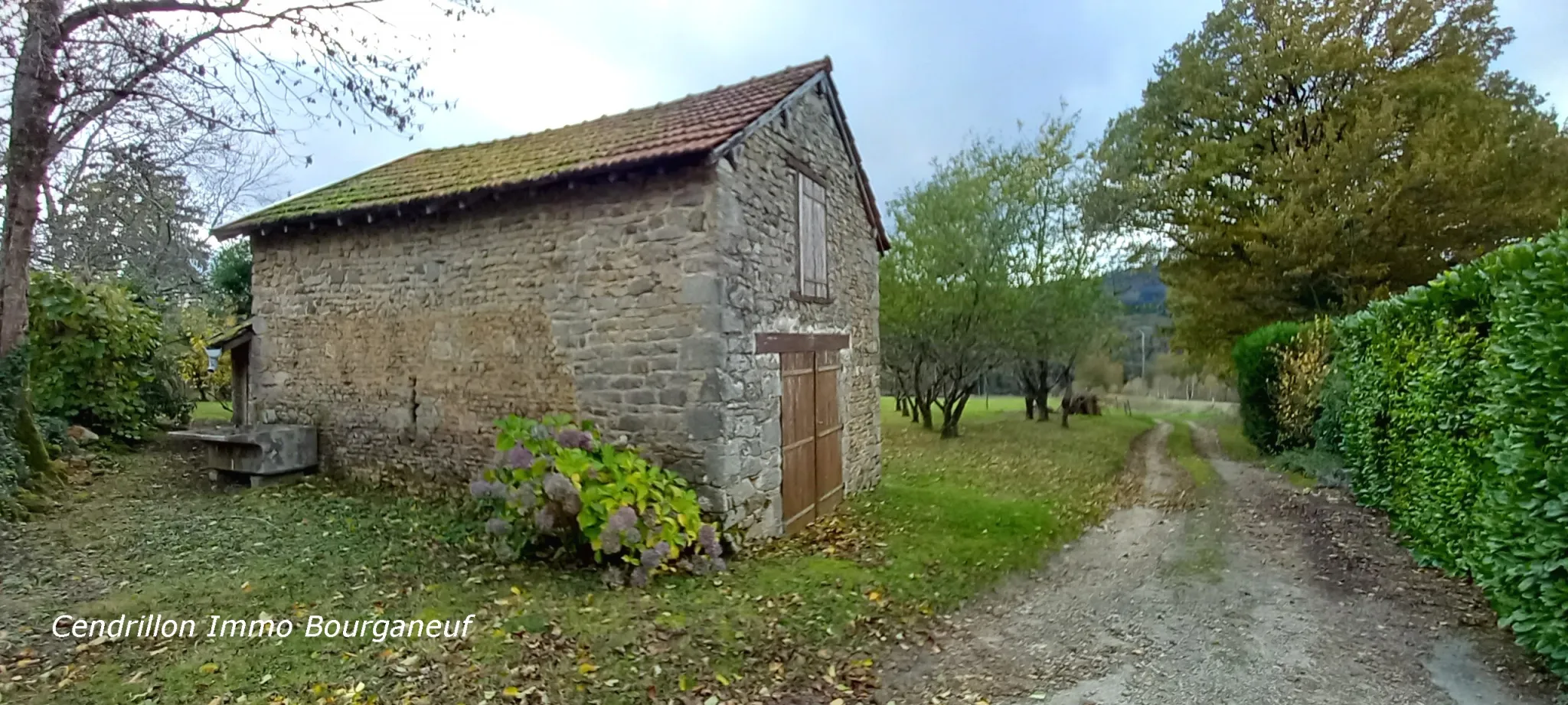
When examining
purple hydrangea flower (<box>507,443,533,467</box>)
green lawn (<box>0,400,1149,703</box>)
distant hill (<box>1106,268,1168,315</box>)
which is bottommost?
green lawn (<box>0,400,1149,703</box>)

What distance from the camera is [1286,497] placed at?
9789 millimetres

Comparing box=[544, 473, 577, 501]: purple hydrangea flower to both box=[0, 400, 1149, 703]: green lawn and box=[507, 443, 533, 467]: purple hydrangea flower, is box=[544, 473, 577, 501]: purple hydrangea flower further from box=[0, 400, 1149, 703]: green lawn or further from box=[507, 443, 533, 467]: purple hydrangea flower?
box=[0, 400, 1149, 703]: green lawn

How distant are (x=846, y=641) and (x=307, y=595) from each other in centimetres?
393

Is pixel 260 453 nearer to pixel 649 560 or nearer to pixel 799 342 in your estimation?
pixel 649 560

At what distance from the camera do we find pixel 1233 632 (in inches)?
219

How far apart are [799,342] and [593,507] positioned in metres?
3.24

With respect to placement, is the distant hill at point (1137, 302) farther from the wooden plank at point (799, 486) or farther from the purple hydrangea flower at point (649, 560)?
the purple hydrangea flower at point (649, 560)

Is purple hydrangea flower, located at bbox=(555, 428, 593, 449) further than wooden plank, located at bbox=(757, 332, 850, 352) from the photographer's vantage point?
No

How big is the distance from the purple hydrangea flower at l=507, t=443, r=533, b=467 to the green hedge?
22.0ft

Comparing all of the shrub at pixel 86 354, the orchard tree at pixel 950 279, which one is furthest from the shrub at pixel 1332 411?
the shrub at pixel 86 354

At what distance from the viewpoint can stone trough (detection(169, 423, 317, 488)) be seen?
847cm

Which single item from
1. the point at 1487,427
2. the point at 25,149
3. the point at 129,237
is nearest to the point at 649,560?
the point at 1487,427

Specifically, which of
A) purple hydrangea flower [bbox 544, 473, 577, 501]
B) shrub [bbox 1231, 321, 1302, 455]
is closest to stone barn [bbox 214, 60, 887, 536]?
purple hydrangea flower [bbox 544, 473, 577, 501]

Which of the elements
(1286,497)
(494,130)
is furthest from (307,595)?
(1286,497)
